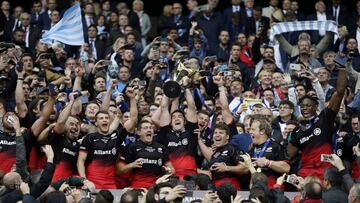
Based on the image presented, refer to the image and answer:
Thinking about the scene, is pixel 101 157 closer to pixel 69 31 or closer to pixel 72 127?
pixel 72 127

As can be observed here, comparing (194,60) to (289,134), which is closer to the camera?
(289,134)

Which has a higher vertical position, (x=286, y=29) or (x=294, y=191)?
(x=286, y=29)

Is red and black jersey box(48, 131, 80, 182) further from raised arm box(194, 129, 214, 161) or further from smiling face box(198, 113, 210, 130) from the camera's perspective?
smiling face box(198, 113, 210, 130)

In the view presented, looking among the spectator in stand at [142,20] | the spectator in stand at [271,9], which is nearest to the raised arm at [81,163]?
the spectator in stand at [142,20]

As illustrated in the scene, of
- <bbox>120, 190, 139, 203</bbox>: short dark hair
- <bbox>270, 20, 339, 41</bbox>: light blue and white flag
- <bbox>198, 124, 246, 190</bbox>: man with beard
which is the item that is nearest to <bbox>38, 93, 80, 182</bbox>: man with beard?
<bbox>198, 124, 246, 190</bbox>: man with beard

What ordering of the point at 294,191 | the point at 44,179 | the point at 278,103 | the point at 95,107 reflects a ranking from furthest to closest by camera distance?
the point at 278,103 < the point at 95,107 < the point at 294,191 < the point at 44,179

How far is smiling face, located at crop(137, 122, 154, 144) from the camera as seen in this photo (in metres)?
17.9

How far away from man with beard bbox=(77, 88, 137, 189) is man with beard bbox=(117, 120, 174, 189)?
210 millimetres

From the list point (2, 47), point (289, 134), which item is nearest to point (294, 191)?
point (289, 134)

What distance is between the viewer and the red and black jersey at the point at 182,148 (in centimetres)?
1819

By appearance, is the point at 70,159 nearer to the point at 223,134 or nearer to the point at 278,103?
the point at 223,134

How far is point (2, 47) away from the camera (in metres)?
21.7

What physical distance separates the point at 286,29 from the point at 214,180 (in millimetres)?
7188

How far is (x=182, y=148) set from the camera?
18.3 metres
